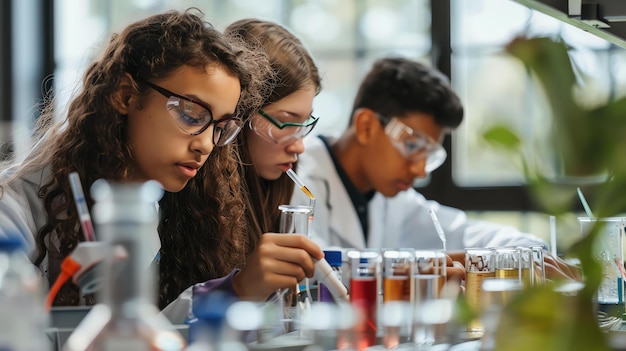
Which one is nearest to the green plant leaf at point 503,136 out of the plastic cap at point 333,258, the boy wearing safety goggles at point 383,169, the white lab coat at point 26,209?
the plastic cap at point 333,258

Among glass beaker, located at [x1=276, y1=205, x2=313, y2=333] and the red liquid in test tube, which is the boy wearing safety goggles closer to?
glass beaker, located at [x1=276, y1=205, x2=313, y2=333]

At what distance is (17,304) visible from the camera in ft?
2.63

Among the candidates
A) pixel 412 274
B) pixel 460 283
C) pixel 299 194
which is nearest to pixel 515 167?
pixel 412 274

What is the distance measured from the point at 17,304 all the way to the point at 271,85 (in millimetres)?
1509

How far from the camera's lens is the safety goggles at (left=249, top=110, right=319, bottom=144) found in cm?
221

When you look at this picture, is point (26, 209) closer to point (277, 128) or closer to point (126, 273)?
point (277, 128)

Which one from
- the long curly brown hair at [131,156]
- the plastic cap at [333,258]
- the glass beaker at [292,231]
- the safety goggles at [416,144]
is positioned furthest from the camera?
the safety goggles at [416,144]

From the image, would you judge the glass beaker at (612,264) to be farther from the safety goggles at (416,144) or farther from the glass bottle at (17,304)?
the glass bottle at (17,304)

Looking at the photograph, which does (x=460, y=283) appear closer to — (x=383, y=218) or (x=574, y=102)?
(x=574, y=102)

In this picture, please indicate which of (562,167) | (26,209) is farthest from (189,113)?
(562,167)

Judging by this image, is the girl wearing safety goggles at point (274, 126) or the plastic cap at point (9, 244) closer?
the plastic cap at point (9, 244)

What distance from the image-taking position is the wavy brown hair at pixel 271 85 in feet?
7.52

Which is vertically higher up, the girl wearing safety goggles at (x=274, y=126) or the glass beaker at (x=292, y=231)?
the girl wearing safety goggles at (x=274, y=126)

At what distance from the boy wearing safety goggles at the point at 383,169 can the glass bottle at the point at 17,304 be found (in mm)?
2054
